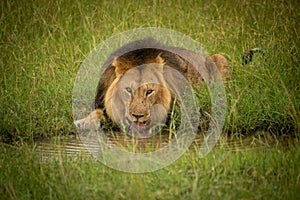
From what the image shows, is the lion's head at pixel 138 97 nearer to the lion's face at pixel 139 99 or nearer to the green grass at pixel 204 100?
the lion's face at pixel 139 99

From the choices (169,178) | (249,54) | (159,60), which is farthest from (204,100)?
(169,178)

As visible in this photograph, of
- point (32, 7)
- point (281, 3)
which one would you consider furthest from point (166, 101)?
point (32, 7)

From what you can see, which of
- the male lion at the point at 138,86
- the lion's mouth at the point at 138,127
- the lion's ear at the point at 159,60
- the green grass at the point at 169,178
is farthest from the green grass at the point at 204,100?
the lion's ear at the point at 159,60

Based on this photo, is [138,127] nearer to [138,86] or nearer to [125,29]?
[138,86]

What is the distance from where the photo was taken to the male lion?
211 inches

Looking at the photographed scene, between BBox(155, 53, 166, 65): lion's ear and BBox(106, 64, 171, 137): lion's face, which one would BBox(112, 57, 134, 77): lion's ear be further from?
BBox(155, 53, 166, 65): lion's ear

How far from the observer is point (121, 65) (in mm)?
5656

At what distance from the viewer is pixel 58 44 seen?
292 inches

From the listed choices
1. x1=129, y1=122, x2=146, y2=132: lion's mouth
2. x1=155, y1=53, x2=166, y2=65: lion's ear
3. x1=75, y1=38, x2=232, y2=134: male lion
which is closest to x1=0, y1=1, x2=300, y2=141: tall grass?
x1=75, y1=38, x2=232, y2=134: male lion

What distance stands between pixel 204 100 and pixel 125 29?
2464 mm

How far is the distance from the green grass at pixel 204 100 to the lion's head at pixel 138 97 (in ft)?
1.55

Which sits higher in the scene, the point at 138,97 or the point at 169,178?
the point at 138,97

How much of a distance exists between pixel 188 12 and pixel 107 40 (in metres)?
1.58

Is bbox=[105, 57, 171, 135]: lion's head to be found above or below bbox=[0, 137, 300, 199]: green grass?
above
